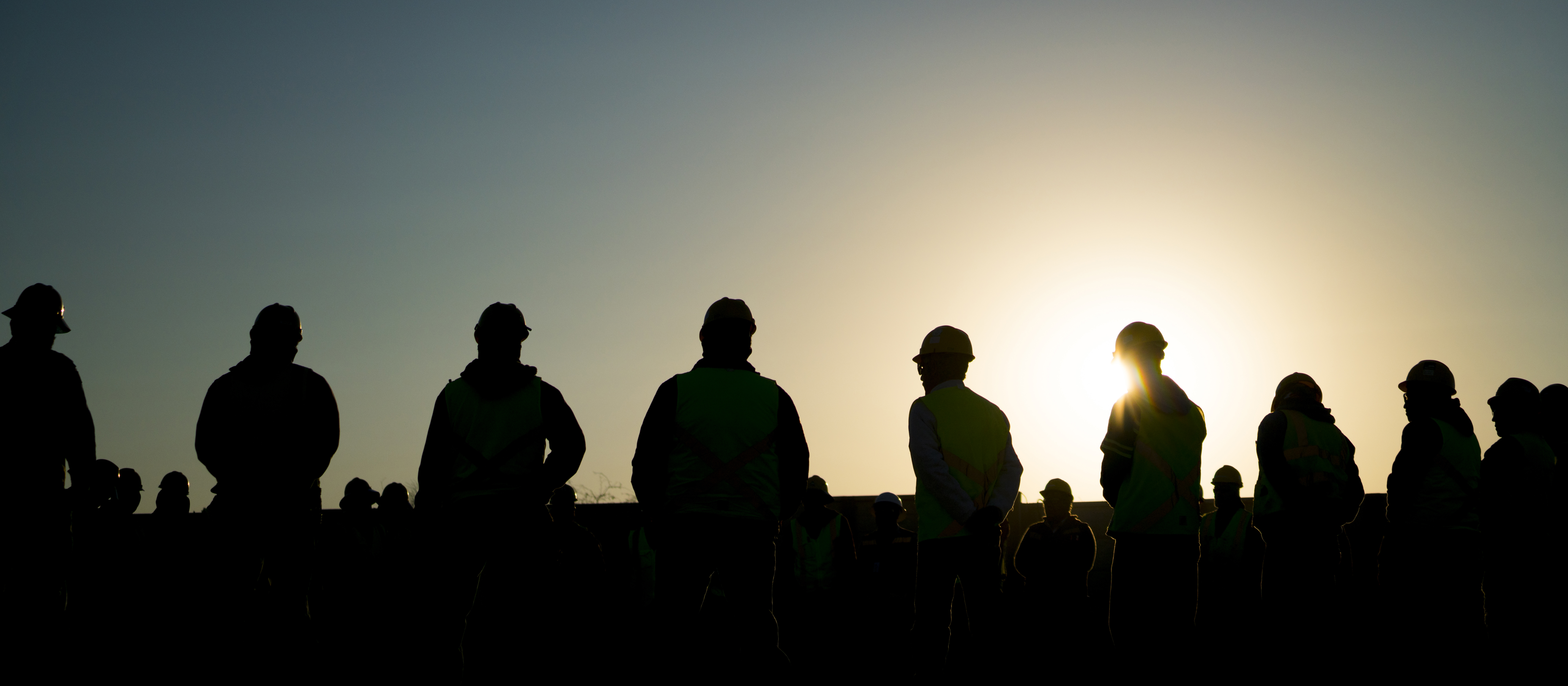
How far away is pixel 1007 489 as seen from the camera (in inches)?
245

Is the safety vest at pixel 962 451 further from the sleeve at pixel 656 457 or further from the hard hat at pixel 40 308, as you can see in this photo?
the hard hat at pixel 40 308

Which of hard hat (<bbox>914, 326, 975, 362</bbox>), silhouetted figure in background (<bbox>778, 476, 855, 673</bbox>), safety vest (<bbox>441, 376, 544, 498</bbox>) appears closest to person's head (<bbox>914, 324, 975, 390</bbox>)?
hard hat (<bbox>914, 326, 975, 362</bbox>)

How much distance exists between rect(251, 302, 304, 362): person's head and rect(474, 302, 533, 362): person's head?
1.00 meters

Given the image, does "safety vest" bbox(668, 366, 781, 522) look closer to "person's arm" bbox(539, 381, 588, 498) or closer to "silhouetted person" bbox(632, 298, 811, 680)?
"silhouetted person" bbox(632, 298, 811, 680)

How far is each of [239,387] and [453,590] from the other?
5.22ft

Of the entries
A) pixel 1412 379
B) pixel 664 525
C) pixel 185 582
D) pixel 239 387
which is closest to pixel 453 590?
pixel 664 525

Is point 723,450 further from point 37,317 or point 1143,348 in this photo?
point 37,317

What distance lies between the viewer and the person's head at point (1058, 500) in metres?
12.6

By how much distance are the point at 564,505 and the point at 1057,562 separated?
552 cm

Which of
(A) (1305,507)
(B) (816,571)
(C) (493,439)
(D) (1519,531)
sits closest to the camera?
(C) (493,439)

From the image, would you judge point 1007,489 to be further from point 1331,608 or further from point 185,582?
point 185,582

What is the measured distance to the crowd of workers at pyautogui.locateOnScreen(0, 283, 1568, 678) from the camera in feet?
16.8

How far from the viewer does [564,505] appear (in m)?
11.7

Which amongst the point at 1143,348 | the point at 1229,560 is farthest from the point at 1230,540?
the point at 1143,348
